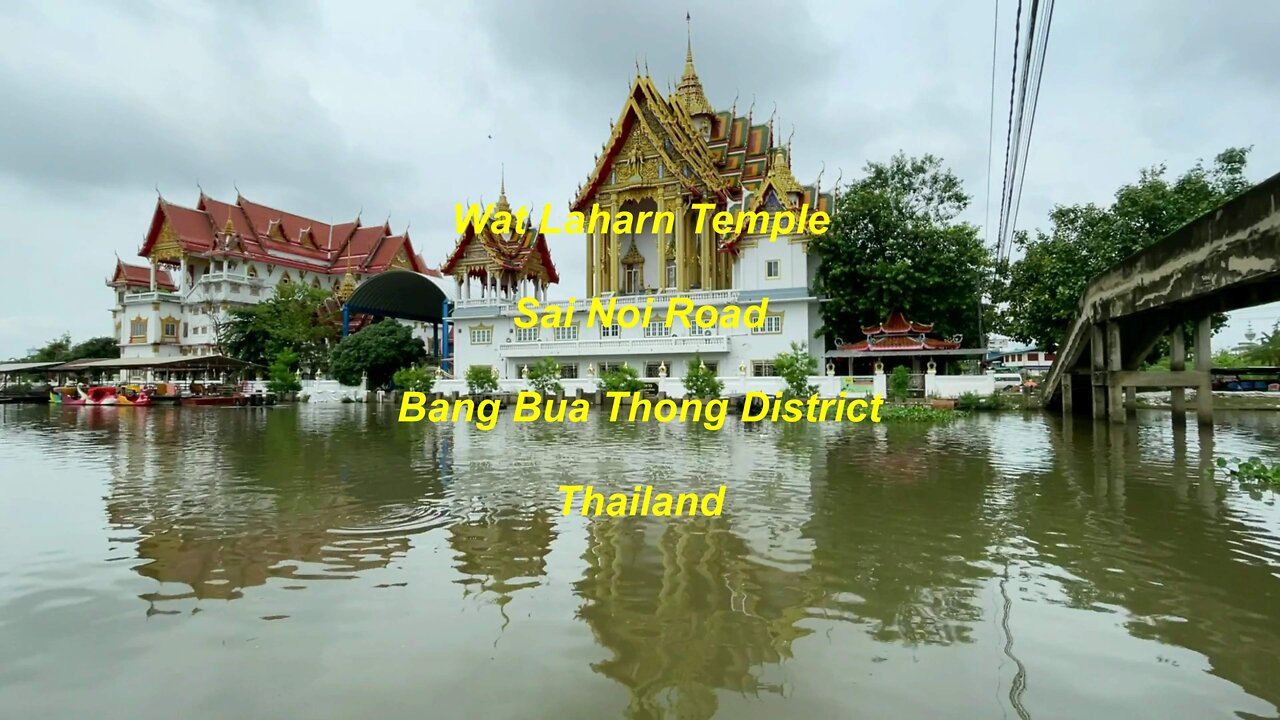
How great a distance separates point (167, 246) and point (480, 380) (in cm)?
3662

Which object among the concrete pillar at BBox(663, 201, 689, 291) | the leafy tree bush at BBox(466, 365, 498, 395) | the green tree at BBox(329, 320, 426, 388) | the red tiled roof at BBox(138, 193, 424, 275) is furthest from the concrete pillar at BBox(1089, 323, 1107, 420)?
the red tiled roof at BBox(138, 193, 424, 275)

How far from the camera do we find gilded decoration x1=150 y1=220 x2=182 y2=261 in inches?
2218

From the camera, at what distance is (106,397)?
3950 cm

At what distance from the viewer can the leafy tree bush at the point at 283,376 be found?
43.0 m

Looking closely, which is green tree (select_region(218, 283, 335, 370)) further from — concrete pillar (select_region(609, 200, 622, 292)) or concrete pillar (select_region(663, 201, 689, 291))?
concrete pillar (select_region(663, 201, 689, 291))

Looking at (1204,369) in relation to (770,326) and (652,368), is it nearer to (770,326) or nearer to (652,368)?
(770,326)

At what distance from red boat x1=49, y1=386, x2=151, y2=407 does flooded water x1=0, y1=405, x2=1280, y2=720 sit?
109 ft

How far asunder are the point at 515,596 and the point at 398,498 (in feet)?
14.9

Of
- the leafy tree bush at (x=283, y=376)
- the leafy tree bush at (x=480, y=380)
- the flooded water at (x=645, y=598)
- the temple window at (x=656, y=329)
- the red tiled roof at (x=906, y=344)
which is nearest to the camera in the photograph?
the flooded water at (x=645, y=598)

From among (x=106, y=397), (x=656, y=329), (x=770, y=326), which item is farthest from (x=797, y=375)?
(x=106, y=397)

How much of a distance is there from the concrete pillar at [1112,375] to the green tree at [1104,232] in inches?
290

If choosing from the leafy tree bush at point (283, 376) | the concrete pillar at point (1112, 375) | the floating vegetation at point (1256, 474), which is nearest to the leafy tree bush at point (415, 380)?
the leafy tree bush at point (283, 376)

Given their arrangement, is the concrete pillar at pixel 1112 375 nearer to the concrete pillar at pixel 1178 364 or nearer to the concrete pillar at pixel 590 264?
the concrete pillar at pixel 1178 364

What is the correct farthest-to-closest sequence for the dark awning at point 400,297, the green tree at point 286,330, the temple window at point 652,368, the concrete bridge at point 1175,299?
the green tree at point 286,330 → the dark awning at point 400,297 → the temple window at point 652,368 → the concrete bridge at point 1175,299
